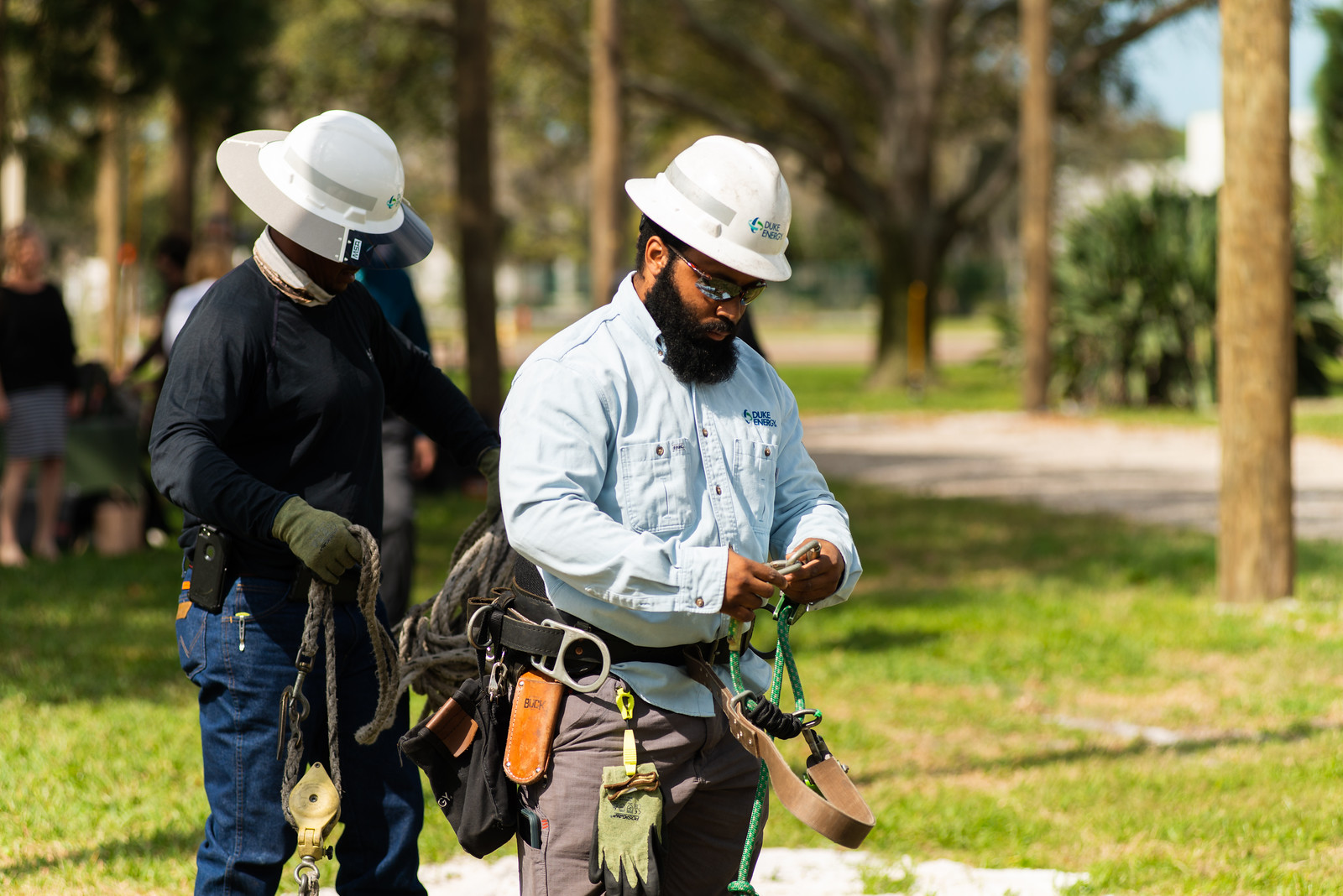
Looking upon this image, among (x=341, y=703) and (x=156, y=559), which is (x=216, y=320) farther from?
(x=156, y=559)

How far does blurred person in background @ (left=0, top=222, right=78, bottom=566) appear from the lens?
894cm

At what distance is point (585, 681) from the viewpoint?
286 cm

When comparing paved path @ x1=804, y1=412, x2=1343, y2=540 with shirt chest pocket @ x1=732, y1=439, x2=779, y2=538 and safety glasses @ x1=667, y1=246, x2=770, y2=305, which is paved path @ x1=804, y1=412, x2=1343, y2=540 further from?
safety glasses @ x1=667, y1=246, x2=770, y2=305

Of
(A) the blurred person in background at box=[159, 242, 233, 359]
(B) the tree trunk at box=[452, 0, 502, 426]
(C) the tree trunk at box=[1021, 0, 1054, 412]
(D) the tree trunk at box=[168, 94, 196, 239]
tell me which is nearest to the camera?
(A) the blurred person in background at box=[159, 242, 233, 359]

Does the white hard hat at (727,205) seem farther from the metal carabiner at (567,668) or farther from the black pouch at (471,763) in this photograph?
the black pouch at (471,763)

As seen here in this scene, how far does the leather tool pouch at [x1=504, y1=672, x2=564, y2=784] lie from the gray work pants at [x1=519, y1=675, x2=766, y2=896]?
30mm

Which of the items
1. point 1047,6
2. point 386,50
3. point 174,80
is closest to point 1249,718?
point 174,80

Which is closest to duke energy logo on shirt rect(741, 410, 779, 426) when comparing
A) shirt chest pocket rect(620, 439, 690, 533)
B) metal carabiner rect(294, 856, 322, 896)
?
shirt chest pocket rect(620, 439, 690, 533)

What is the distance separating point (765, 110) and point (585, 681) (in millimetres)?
25523

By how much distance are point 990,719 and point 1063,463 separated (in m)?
9.11

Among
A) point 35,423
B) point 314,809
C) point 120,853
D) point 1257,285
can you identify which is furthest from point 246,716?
point 35,423

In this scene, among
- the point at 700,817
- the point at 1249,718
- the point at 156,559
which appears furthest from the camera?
the point at 156,559

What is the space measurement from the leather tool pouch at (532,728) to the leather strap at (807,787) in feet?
0.87

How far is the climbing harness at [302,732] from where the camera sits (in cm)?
325
